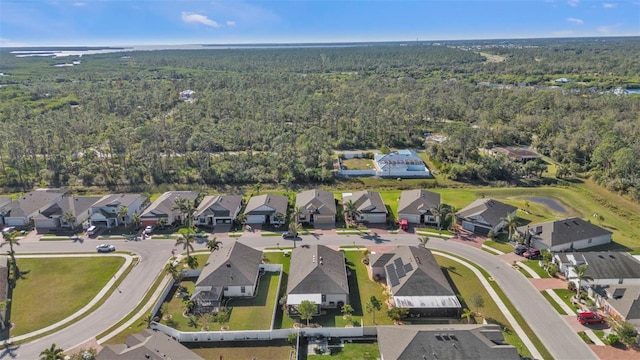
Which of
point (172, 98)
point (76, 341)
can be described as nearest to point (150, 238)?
point (76, 341)

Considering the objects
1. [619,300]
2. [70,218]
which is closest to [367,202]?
[619,300]

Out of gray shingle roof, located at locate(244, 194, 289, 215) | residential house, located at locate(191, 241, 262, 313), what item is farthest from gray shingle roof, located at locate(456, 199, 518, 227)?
residential house, located at locate(191, 241, 262, 313)

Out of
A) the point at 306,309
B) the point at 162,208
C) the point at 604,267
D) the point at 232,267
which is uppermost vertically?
the point at 162,208

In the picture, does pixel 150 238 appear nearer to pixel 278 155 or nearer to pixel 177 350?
pixel 177 350

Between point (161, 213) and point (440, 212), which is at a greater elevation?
point (440, 212)

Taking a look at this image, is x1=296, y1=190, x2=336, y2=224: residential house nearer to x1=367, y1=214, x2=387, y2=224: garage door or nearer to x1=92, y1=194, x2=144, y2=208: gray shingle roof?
x1=367, y1=214, x2=387, y2=224: garage door

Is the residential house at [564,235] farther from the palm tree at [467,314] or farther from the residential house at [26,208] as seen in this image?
the residential house at [26,208]

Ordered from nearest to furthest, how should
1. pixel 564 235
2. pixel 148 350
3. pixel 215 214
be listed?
pixel 148 350, pixel 564 235, pixel 215 214

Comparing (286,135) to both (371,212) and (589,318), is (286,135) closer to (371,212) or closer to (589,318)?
(371,212)
